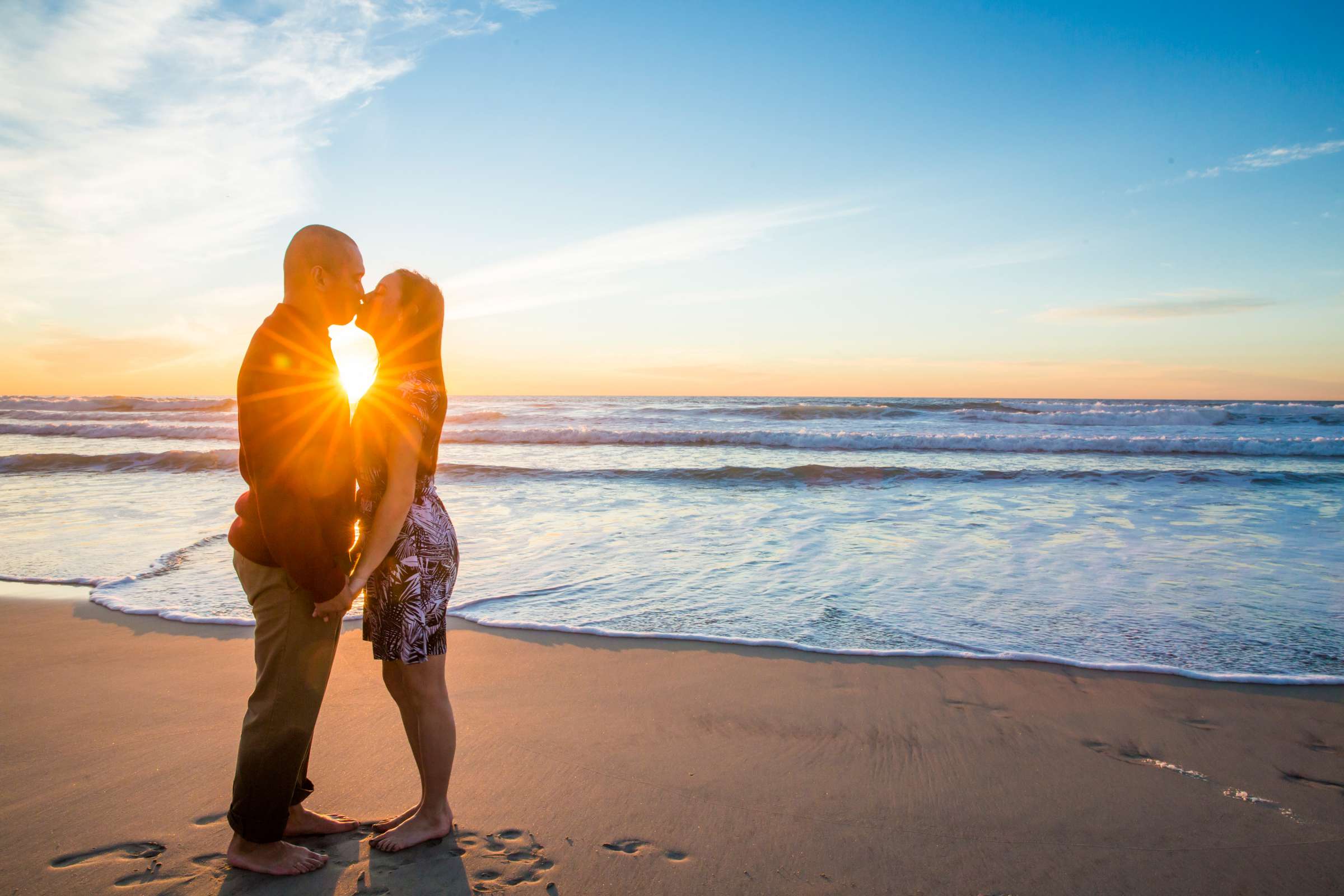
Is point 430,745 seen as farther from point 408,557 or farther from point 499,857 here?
point 408,557

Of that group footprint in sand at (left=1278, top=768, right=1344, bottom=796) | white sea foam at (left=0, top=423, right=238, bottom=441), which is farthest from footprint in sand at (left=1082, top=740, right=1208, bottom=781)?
white sea foam at (left=0, top=423, right=238, bottom=441)

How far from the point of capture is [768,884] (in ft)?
6.88

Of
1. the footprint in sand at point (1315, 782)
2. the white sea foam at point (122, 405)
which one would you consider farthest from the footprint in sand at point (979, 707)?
the white sea foam at point (122, 405)

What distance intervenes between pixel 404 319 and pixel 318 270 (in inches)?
11.0

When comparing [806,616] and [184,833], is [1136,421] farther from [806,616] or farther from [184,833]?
[184,833]

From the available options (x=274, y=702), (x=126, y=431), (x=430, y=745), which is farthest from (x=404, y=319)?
(x=126, y=431)

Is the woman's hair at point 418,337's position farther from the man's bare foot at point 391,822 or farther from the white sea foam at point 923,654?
the white sea foam at point 923,654

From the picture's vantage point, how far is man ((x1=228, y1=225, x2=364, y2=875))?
196 centimetres

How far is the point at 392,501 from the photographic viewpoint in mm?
2172

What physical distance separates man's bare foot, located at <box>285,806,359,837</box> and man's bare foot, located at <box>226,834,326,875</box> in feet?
0.42

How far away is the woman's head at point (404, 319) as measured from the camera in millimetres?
2234

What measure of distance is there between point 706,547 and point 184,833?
4.78m

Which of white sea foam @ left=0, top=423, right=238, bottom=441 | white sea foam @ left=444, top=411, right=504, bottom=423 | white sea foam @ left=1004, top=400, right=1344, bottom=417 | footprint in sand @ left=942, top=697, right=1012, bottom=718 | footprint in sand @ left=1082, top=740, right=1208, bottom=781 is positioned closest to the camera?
footprint in sand @ left=1082, top=740, right=1208, bottom=781

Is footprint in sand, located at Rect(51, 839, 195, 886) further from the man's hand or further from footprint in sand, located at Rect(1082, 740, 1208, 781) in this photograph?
footprint in sand, located at Rect(1082, 740, 1208, 781)
